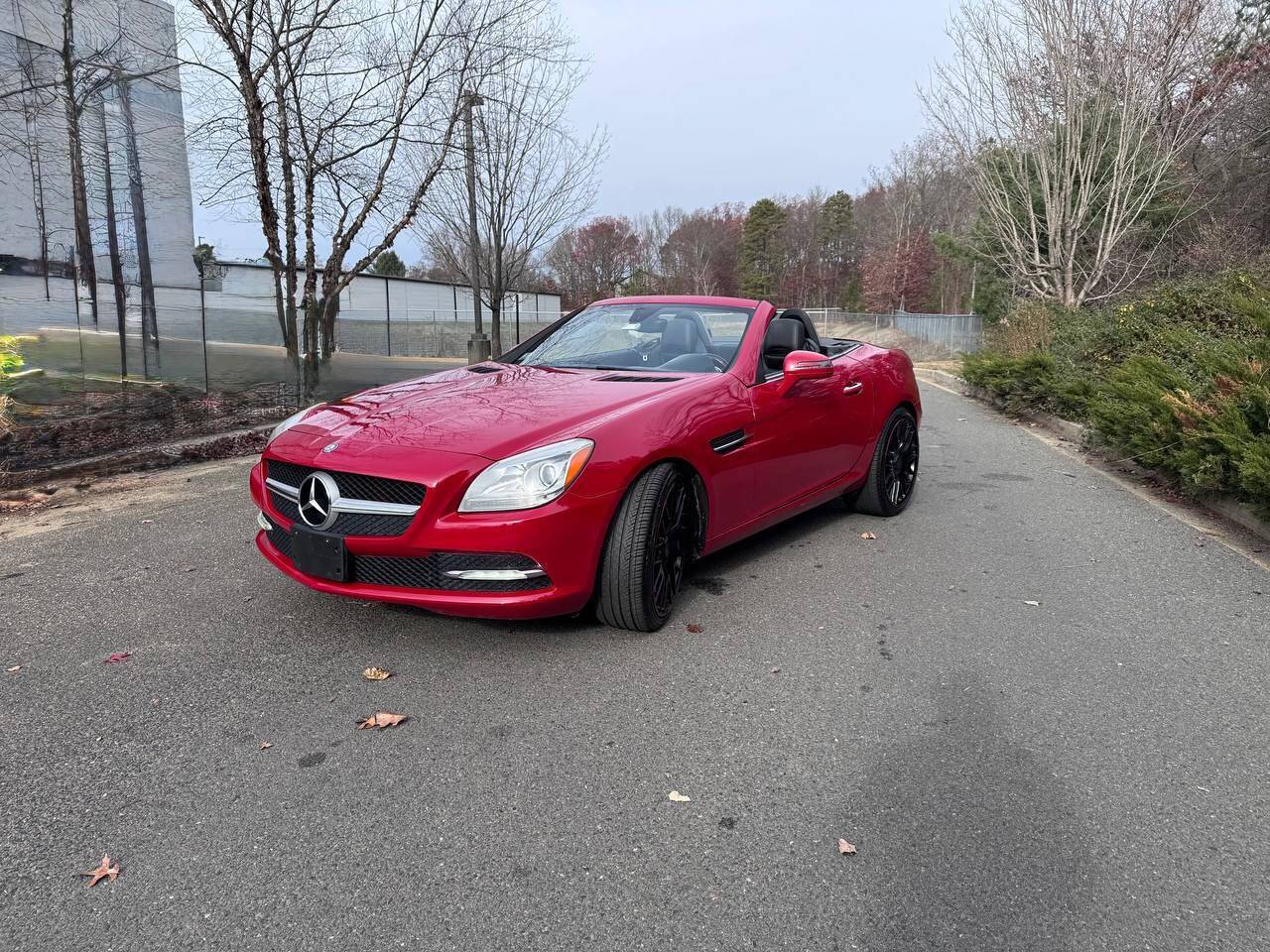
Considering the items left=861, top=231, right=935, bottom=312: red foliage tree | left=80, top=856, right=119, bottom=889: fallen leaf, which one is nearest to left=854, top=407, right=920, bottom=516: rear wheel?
left=80, top=856, right=119, bottom=889: fallen leaf

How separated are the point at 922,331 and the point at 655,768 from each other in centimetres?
3412

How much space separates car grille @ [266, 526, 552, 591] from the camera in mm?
3217

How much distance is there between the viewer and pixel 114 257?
10.5m

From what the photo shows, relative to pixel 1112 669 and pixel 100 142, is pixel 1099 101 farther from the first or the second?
pixel 100 142

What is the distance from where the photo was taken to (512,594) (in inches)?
128

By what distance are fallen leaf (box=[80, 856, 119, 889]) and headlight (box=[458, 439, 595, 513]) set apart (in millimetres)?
1501

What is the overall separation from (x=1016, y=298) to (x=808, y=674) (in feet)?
56.1

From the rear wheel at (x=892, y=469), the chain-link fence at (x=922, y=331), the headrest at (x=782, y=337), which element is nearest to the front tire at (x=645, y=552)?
the headrest at (x=782, y=337)

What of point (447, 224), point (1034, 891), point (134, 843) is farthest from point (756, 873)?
point (447, 224)

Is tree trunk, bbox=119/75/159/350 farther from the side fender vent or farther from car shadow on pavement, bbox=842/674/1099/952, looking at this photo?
car shadow on pavement, bbox=842/674/1099/952

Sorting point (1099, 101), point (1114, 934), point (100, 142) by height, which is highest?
point (1099, 101)

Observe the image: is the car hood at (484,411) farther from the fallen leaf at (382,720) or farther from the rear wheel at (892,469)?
the rear wheel at (892,469)

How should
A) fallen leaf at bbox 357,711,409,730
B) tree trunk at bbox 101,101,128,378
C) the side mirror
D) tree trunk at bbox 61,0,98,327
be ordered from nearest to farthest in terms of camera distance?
fallen leaf at bbox 357,711,409,730
the side mirror
tree trunk at bbox 61,0,98,327
tree trunk at bbox 101,101,128,378

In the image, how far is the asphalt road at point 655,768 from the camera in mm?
2062
